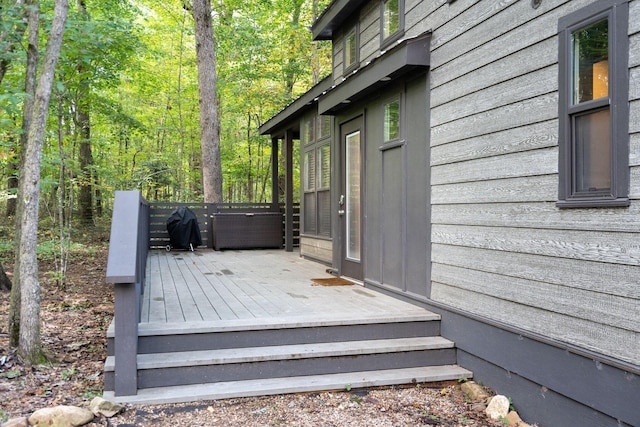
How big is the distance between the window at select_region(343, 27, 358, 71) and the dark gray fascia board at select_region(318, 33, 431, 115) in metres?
0.54

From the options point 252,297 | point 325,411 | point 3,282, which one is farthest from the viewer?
point 3,282

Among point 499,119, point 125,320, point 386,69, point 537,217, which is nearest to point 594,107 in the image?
point 537,217

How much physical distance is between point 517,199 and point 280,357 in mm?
1919

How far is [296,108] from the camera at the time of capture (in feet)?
27.5

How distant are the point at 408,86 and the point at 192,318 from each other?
9.15 ft

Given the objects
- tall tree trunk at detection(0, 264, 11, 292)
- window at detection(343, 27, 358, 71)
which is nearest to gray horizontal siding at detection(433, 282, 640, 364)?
window at detection(343, 27, 358, 71)

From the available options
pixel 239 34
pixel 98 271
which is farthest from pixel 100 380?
pixel 239 34

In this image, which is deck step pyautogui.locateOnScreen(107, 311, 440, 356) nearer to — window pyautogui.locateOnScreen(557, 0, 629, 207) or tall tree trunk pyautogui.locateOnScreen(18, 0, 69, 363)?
tall tree trunk pyautogui.locateOnScreen(18, 0, 69, 363)

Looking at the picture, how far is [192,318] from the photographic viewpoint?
392 cm

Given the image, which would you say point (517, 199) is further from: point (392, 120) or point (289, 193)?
point (289, 193)

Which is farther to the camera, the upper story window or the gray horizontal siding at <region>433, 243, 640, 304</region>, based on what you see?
the upper story window

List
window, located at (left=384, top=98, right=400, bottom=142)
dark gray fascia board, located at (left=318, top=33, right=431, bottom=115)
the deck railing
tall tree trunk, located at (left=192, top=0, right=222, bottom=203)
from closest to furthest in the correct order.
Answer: dark gray fascia board, located at (left=318, top=33, right=431, bottom=115), window, located at (left=384, top=98, right=400, bottom=142), the deck railing, tall tree trunk, located at (left=192, top=0, right=222, bottom=203)

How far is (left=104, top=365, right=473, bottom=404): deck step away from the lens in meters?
3.23

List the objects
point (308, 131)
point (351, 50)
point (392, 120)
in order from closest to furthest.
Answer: point (392, 120) → point (351, 50) → point (308, 131)
